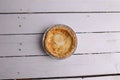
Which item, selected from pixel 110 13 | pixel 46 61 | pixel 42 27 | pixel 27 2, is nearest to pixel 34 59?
pixel 46 61

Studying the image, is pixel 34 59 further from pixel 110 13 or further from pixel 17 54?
pixel 110 13

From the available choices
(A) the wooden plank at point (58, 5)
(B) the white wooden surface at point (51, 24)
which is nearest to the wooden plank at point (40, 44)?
(B) the white wooden surface at point (51, 24)

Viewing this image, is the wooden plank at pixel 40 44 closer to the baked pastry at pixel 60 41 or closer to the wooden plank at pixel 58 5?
the baked pastry at pixel 60 41

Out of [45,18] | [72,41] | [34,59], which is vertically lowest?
[34,59]

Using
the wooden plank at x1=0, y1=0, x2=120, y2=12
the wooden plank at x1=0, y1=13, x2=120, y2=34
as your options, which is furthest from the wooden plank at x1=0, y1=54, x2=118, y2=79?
the wooden plank at x1=0, y1=0, x2=120, y2=12

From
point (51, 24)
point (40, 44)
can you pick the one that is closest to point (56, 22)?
point (51, 24)

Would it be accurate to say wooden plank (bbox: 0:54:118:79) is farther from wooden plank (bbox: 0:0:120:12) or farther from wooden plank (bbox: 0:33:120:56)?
wooden plank (bbox: 0:0:120:12)
